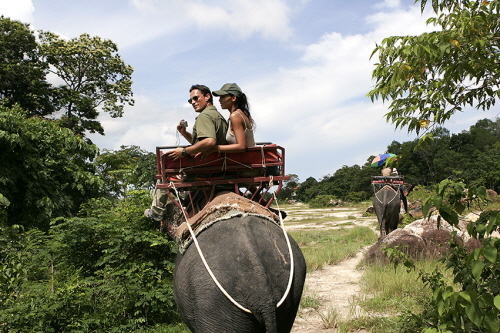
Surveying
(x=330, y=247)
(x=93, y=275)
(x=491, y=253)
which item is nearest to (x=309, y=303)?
(x=93, y=275)

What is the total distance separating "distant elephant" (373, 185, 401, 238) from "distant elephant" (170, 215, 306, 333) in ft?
31.7

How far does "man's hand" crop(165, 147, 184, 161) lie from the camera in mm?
3707

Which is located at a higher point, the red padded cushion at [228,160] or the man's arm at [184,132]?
the man's arm at [184,132]

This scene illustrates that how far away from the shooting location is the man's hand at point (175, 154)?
12.2 ft

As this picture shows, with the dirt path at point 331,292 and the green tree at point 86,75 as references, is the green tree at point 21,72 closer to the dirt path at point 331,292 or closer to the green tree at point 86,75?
the green tree at point 86,75

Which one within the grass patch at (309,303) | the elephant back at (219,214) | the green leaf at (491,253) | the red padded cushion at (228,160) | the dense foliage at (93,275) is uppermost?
the red padded cushion at (228,160)

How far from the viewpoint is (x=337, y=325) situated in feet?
18.7

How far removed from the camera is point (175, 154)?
3.74 m

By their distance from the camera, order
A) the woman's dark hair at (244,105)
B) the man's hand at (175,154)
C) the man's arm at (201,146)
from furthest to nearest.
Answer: the woman's dark hair at (244,105) < the man's hand at (175,154) < the man's arm at (201,146)

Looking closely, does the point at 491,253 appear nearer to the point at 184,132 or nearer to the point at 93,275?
the point at 184,132

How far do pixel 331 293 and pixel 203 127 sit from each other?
532 centimetres

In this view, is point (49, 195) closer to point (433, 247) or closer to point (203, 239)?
point (203, 239)

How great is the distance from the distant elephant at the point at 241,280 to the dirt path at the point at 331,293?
320cm

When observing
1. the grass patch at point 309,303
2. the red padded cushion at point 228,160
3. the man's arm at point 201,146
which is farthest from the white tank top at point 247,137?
the grass patch at point 309,303
